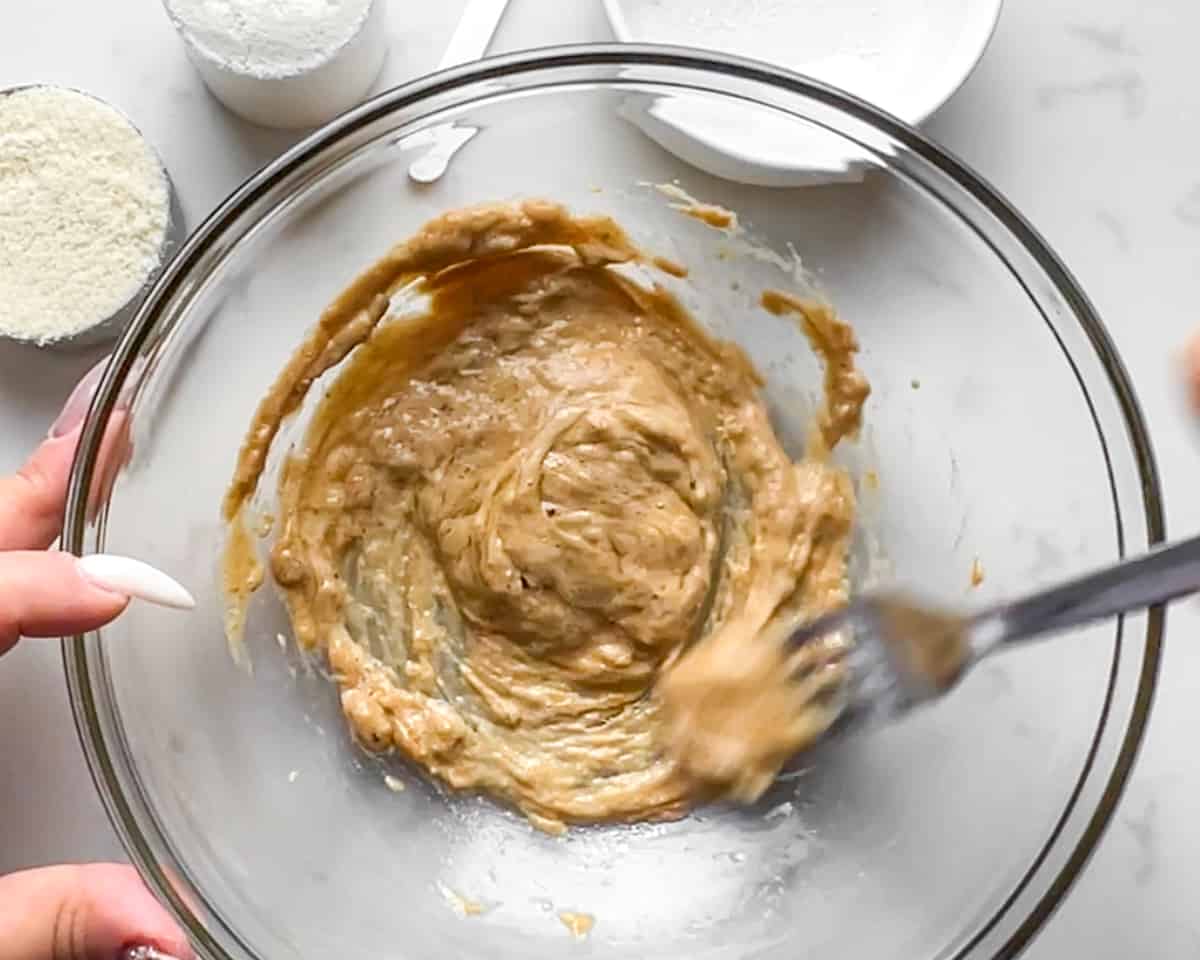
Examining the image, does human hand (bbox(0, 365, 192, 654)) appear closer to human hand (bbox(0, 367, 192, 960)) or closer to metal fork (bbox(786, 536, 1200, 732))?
human hand (bbox(0, 367, 192, 960))

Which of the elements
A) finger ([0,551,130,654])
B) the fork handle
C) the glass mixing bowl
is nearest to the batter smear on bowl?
the glass mixing bowl

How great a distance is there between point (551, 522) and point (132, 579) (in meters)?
0.34

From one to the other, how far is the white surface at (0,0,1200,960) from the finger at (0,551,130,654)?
0.25 meters

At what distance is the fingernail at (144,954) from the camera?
1.23 metres

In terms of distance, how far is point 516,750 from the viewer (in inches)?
52.3

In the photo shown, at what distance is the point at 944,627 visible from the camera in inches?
42.8

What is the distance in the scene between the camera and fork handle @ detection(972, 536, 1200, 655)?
934mm

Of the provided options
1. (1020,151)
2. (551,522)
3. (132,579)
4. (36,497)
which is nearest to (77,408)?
(36,497)

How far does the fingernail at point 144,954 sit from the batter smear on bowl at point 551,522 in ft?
0.71

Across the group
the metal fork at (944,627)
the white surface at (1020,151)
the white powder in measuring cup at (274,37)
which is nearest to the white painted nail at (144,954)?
the white surface at (1020,151)

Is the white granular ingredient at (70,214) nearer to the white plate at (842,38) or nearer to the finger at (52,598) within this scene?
the finger at (52,598)

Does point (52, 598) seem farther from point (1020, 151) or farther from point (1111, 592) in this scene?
point (1020, 151)

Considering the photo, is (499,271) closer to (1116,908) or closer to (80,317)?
(80,317)

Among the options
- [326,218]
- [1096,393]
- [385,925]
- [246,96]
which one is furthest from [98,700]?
[1096,393]
